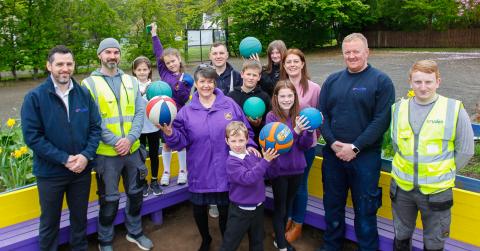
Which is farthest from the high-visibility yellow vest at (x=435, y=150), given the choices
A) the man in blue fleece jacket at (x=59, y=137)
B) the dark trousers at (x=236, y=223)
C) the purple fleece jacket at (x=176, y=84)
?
the man in blue fleece jacket at (x=59, y=137)

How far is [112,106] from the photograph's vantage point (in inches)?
158

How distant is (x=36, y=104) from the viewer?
11.4ft

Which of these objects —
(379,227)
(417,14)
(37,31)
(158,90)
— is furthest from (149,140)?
(417,14)

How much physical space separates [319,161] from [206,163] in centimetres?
170

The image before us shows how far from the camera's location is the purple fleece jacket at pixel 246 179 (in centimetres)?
343

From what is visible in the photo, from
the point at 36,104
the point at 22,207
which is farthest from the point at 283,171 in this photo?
the point at 22,207

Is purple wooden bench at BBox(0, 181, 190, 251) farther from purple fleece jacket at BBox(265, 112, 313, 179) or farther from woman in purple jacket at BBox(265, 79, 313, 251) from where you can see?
purple fleece jacket at BBox(265, 112, 313, 179)

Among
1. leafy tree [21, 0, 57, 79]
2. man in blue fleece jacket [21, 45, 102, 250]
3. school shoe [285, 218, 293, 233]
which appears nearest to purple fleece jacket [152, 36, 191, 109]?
man in blue fleece jacket [21, 45, 102, 250]

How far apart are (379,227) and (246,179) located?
1617 millimetres

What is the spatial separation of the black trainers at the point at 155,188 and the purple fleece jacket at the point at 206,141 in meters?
1.14

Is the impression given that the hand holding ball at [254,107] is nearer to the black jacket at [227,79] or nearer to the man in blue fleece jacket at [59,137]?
the black jacket at [227,79]

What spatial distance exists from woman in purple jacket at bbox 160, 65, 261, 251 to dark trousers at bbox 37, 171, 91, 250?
100 cm

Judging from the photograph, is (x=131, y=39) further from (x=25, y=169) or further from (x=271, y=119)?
(x=271, y=119)

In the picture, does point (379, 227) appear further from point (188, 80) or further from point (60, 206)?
point (60, 206)
